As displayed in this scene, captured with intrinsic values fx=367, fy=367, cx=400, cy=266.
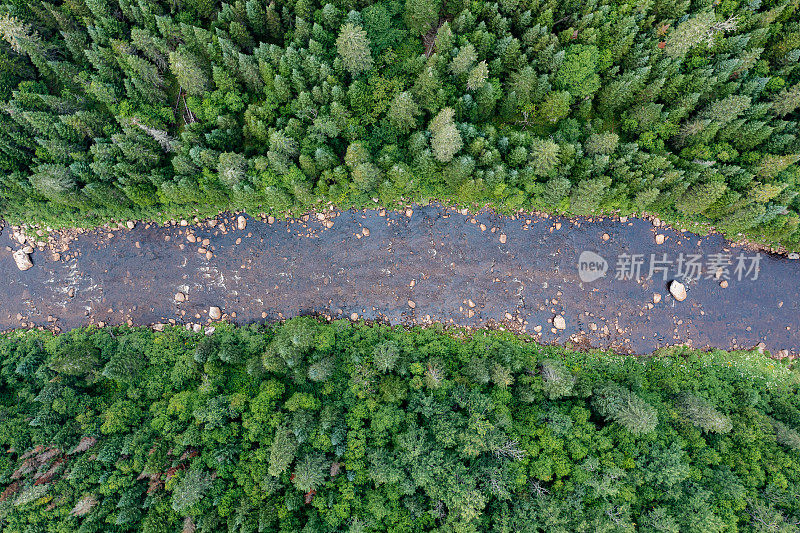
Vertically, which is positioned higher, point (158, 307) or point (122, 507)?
point (158, 307)

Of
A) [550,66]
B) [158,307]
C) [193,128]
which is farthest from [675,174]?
[158,307]

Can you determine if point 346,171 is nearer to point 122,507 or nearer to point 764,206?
point 122,507

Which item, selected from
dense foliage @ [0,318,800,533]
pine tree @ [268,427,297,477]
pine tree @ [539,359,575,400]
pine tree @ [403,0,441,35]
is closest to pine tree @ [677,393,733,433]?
dense foliage @ [0,318,800,533]

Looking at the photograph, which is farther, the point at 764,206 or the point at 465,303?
the point at 465,303

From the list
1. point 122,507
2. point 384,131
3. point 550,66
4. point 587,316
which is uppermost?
point 550,66

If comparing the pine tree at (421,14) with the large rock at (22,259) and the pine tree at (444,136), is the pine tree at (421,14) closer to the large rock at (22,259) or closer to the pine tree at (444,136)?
the pine tree at (444,136)

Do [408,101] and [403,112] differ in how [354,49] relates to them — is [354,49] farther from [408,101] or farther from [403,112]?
[403,112]
